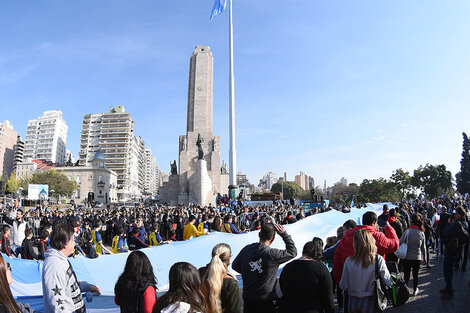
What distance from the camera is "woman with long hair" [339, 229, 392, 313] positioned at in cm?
404

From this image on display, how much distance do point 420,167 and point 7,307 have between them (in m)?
78.6

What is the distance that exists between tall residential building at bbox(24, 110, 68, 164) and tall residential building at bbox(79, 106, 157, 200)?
28074mm

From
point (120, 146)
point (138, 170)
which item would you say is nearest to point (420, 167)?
point (120, 146)

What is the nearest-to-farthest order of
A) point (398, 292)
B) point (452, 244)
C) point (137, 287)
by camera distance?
1. point (137, 287)
2. point (398, 292)
3. point (452, 244)

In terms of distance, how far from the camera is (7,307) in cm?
227

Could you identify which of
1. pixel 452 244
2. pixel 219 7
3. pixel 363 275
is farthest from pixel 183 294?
pixel 219 7

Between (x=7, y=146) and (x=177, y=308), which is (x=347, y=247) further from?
(x=7, y=146)

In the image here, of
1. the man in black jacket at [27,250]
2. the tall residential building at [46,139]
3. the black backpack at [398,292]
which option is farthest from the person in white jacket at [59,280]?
the tall residential building at [46,139]

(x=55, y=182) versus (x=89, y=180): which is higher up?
(x=89, y=180)

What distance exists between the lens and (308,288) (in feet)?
11.8

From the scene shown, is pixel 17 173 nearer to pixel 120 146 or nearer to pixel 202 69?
pixel 120 146

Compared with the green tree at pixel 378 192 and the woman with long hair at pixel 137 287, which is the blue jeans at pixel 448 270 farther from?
the green tree at pixel 378 192

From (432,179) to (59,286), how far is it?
247ft

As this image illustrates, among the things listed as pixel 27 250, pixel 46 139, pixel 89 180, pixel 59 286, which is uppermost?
pixel 46 139
